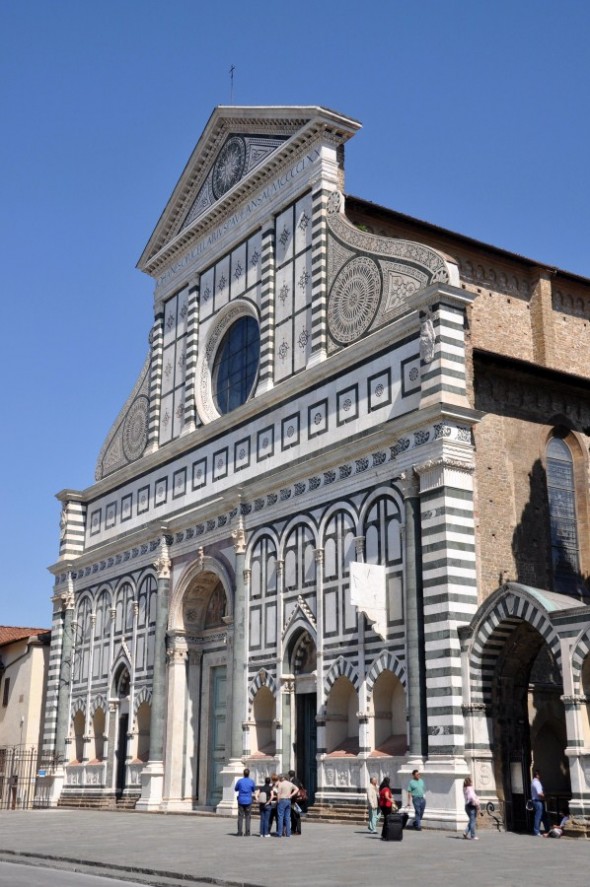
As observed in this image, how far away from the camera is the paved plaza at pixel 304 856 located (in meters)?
11.4

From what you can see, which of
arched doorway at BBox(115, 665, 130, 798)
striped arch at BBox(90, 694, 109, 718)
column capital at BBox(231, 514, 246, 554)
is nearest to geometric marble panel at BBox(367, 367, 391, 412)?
column capital at BBox(231, 514, 246, 554)

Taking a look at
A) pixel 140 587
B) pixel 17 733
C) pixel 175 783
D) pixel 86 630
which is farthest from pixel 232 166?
pixel 17 733

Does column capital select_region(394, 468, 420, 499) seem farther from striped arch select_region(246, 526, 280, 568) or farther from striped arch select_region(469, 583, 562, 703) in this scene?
striped arch select_region(246, 526, 280, 568)

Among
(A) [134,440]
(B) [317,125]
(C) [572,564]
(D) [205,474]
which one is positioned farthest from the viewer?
(A) [134,440]

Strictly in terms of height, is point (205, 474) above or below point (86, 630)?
above

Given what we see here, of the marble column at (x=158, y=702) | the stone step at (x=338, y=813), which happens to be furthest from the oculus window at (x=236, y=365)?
the stone step at (x=338, y=813)

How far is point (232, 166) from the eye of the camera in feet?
98.7

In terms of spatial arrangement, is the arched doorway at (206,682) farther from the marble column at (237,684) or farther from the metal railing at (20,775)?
the metal railing at (20,775)

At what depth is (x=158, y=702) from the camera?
27781 mm

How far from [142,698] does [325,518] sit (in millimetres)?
9508

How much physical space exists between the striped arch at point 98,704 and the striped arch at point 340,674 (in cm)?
1113

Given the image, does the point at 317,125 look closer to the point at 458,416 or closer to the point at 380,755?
the point at 458,416

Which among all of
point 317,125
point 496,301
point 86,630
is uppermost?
point 317,125

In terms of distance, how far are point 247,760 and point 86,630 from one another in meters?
10.7
